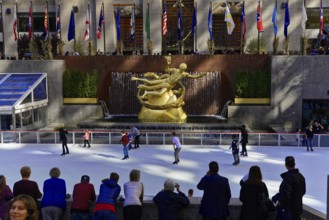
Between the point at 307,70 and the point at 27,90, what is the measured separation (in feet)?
49.1

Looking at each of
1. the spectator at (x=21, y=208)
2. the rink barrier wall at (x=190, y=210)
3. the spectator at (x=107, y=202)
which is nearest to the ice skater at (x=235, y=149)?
the rink barrier wall at (x=190, y=210)

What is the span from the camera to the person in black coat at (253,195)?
19.2ft

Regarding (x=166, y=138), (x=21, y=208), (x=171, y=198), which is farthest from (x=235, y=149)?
(x=21, y=208)

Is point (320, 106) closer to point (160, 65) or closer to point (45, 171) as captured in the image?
point (160, 65)

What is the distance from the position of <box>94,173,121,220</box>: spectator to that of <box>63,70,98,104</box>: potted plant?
1982 centimetres

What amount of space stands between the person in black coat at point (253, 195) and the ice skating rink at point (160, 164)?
4339 millimetres

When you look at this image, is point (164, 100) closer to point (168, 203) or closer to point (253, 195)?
point (168, 203)

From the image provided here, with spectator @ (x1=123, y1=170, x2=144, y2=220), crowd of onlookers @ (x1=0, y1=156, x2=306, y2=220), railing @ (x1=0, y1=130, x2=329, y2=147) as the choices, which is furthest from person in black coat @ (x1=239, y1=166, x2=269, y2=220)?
railing @ (x1=0, y1=130, x2=329, y2=147)

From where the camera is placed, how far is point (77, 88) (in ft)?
84.2

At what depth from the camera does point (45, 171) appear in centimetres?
1329

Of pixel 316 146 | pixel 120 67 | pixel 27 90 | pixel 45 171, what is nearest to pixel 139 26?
pixel 120 67

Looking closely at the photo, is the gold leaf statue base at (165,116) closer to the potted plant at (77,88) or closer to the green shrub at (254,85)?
the green shrub at (254,85)

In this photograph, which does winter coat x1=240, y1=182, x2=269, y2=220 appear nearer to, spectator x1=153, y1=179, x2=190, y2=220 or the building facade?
spectator x1=153, y1=179, x2=190, y2=220

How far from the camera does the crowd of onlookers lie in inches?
230
